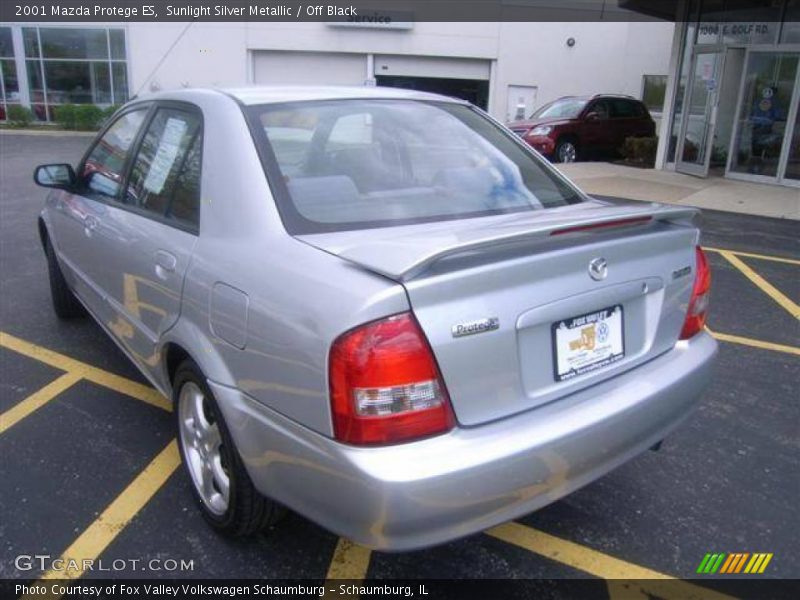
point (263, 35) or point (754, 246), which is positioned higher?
point (263, 35)

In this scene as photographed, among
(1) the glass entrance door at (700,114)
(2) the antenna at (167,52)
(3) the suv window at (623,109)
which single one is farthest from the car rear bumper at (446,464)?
(2) the antenna at (167,52)

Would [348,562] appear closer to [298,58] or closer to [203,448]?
[203,448]

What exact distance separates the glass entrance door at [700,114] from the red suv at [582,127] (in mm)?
2409

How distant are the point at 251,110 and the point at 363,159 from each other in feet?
1.55

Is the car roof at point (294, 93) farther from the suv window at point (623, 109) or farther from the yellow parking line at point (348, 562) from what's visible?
the suv window at point (623, 109)

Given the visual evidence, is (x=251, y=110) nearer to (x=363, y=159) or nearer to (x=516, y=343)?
(x=363, y=159)

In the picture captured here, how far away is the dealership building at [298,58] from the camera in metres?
24.5

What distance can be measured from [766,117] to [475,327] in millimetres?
12938

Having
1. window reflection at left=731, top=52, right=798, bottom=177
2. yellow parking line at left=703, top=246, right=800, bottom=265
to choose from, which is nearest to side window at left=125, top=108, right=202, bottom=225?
yellow parking line at left=703, top=246, right=800, bottom=265

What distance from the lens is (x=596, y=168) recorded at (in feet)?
47.3

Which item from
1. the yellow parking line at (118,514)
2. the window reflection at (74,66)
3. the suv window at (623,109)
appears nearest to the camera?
the yellow parking line at (118,514)

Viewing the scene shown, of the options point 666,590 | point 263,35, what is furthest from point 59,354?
point 263,35

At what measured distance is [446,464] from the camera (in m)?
1.87

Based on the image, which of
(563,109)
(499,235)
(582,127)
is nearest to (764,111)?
(582,127)
